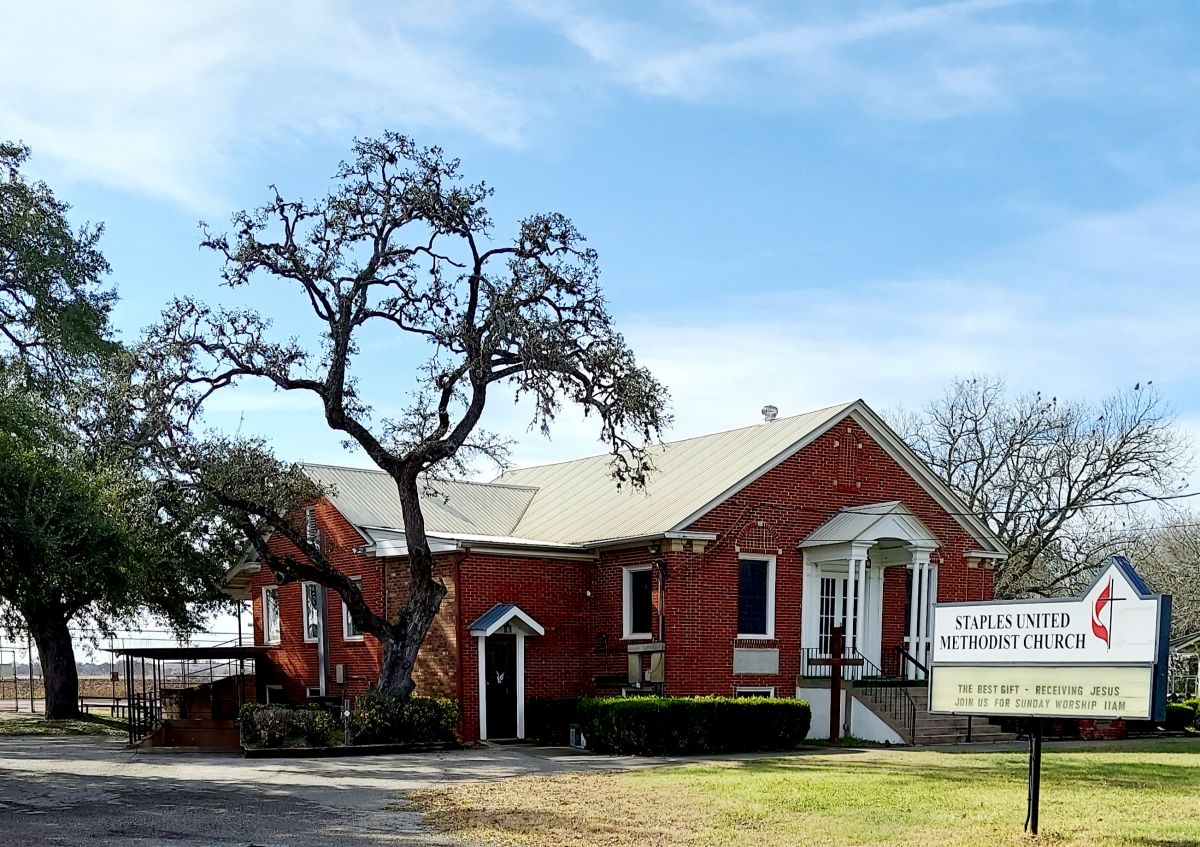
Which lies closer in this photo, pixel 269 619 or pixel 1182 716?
pixel 1182 716

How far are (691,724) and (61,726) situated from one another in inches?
715

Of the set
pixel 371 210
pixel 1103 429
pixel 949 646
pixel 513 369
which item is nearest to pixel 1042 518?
pixel 1103 429

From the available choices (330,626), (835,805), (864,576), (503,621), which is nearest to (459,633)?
(503,621)

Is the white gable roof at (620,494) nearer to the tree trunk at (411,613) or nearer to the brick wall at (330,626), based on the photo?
the brick wall at (330,626)

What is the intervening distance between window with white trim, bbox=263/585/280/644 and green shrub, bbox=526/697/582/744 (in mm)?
9813

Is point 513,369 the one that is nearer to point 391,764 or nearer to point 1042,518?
point 391,764

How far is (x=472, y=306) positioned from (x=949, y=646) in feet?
42.9

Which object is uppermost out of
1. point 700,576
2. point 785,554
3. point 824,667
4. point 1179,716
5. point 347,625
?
point 785,554

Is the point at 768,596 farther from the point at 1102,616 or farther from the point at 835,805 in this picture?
the point at 1102,616

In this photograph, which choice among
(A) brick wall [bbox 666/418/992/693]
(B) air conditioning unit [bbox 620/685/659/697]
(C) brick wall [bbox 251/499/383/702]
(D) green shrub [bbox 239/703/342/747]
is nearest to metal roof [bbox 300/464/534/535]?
(C) brick wall [bbox 251/499/383/702]

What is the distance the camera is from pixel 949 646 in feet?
48.9

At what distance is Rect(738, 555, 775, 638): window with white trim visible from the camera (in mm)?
28344

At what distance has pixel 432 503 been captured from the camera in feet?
108

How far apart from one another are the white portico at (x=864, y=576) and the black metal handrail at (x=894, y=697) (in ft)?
3.45
